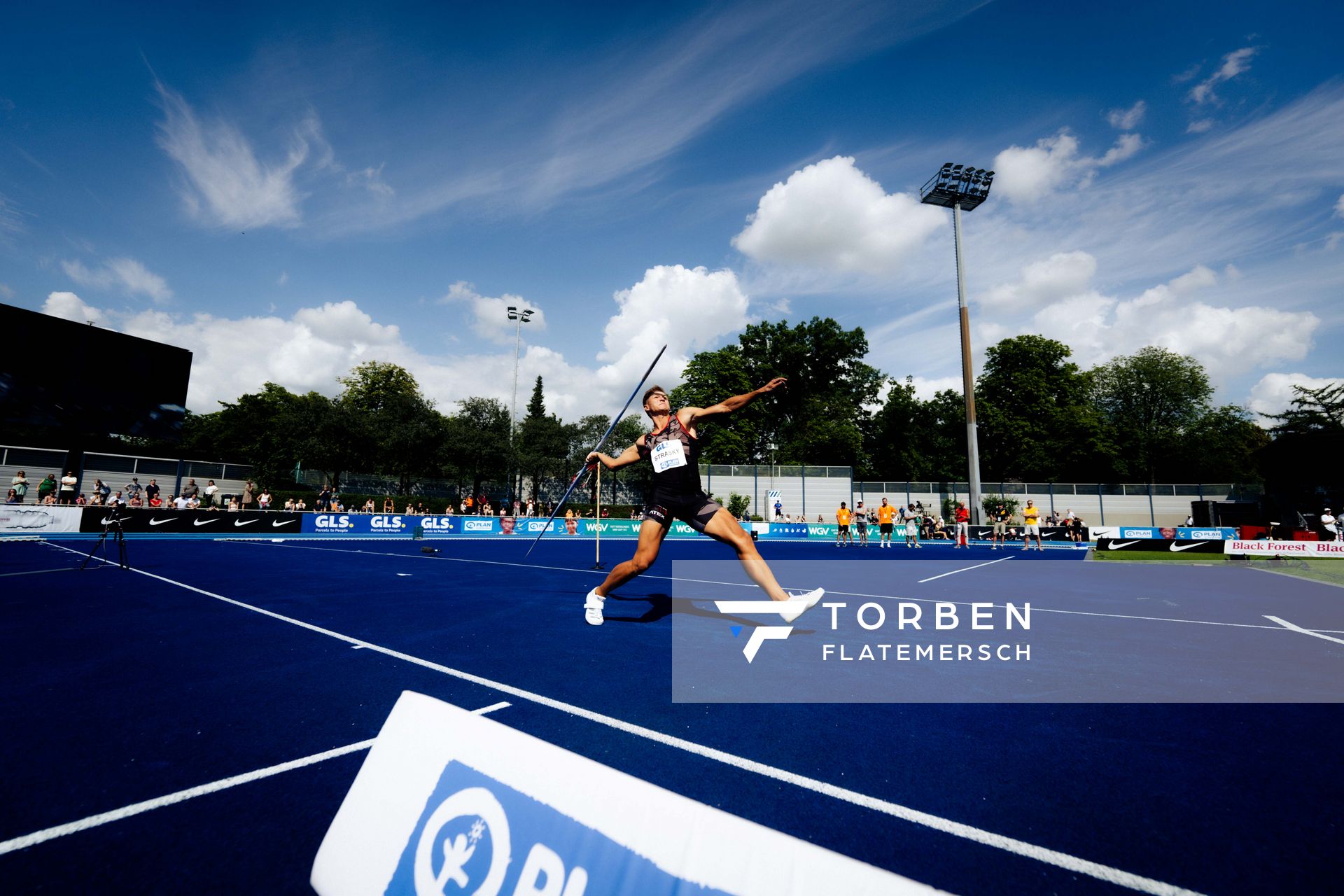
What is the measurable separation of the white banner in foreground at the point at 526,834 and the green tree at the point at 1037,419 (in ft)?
179

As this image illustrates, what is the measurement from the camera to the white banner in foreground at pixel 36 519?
59.3 ft

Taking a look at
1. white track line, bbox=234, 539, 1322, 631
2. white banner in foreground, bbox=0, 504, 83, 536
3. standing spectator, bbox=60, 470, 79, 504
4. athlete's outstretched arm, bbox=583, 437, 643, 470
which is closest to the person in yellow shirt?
white track line, bbox=234, 539, 1322, 631

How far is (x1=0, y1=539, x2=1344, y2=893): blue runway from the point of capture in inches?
74.5

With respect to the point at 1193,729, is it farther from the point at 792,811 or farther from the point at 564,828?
the point at 564,828

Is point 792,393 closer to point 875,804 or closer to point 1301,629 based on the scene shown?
point 1301,629

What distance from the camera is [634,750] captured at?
2.71 m

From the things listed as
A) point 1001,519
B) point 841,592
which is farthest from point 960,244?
point 841,592

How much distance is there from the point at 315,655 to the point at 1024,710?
16.6 ft

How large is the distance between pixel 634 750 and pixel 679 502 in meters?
2.88

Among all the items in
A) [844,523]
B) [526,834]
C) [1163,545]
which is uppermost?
[526,834]

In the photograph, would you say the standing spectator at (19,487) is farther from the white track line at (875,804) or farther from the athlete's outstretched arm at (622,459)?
the white track line at (875,804)

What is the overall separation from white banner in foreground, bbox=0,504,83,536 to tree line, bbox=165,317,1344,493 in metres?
21.9

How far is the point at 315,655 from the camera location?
14.4 ft

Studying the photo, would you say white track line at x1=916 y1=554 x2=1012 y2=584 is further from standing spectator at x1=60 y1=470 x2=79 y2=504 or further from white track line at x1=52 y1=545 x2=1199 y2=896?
standing spectator at x1=60 y1=470 x2=79 y2=504
